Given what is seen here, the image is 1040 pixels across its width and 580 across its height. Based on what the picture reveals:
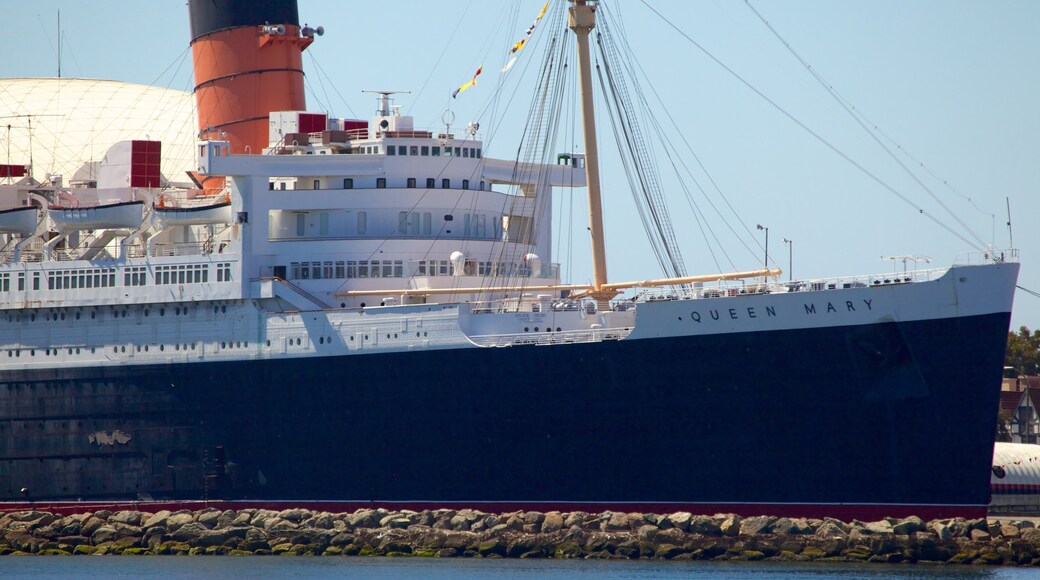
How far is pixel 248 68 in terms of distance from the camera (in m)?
61.5

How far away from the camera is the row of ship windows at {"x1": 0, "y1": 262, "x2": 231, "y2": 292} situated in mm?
54750

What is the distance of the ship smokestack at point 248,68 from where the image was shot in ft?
201

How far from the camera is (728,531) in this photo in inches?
1788

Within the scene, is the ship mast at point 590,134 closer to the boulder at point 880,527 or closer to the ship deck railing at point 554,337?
the ship deck railing at point 554,337

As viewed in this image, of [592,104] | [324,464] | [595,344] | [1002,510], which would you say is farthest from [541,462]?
[1002,510]

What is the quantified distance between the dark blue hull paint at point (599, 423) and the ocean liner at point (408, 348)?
0.22 feet

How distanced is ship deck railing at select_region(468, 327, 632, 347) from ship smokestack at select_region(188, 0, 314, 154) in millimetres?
15612

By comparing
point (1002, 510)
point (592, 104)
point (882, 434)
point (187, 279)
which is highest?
point (592, 104)

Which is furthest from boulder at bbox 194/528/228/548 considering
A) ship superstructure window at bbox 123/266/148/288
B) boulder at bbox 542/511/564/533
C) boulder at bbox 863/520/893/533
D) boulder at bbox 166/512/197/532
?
boulder at bbox 863/520/893/533

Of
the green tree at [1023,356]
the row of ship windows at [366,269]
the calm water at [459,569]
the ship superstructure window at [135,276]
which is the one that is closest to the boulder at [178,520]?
the calm water at [459,569]

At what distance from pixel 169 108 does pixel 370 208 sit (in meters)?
27.6

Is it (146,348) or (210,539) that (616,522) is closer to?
(210,539)

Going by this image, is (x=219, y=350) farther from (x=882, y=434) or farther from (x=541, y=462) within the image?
(x=882, y=434)

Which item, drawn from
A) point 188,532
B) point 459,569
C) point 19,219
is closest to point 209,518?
point 188,532
